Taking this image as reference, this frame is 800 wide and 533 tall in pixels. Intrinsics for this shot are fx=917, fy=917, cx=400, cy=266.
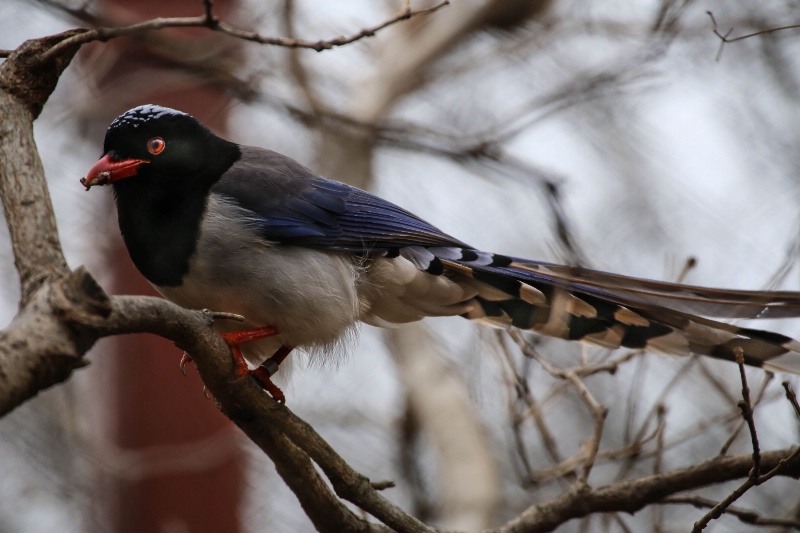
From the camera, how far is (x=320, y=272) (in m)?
3.79

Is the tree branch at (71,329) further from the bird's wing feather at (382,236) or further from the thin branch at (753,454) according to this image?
the thin branch at (753,454)

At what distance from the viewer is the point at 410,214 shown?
170 inches

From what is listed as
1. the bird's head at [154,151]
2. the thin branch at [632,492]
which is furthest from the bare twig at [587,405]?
the bird's head at [154,151]

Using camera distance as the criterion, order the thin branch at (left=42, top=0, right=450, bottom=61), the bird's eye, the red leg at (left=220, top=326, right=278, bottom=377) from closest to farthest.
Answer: the thin branch at (left=42, top=0, right=450, bottom=61), the red leg at (left=220, top=326, right=278, bottom=377), the bird's eye

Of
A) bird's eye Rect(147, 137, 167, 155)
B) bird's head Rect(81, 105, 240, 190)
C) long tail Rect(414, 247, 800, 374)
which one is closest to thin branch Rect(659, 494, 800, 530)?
long tail Rect(414, 247, 800, 374)

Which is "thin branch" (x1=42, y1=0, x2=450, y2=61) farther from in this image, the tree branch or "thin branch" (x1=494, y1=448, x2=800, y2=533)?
"thin branch" (x1=494, y1=448, x2=800, y2=533)

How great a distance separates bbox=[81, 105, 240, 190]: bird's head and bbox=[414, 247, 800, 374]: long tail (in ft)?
3.44

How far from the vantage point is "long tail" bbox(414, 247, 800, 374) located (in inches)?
140

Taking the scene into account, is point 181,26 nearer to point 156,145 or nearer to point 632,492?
point 156,145

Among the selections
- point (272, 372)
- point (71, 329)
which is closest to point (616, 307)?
point (272, 372)

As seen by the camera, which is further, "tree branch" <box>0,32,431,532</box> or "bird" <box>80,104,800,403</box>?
"bird" <box>80,104,800,403</box>

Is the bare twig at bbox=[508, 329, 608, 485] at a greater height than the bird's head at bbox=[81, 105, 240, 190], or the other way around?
the bird's head at bbox=[81, 105, 240, 190]

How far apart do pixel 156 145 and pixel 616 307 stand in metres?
2.02

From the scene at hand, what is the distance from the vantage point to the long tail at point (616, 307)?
11.7 feet
